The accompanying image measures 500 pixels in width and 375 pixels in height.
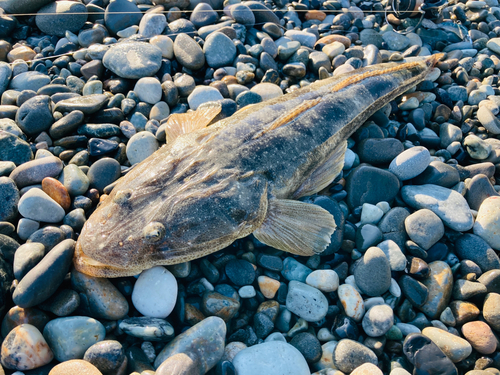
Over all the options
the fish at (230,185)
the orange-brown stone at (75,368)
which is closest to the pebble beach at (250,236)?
the orange-brown stone at (75,368)

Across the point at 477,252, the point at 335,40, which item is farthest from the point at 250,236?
the point at 335,40

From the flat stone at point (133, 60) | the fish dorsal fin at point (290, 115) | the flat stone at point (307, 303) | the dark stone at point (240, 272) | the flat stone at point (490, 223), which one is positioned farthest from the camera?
the flat stone at point (133, 60)

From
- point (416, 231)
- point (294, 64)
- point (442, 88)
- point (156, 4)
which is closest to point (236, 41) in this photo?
point (294, 64)

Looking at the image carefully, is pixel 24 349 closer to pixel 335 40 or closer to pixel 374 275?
pixel 374 275

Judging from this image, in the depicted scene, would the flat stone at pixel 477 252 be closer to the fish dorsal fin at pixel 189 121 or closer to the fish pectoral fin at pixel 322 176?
the fish pectoral fin at pixel 322 176

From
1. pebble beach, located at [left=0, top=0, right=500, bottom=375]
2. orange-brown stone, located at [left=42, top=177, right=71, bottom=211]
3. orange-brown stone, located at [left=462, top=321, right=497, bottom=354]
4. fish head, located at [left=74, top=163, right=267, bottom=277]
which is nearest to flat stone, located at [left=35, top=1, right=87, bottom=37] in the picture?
pebble beach, located at [left=0, top=0, right=500, bottom=375]

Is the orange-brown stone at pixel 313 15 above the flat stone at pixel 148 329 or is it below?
above
